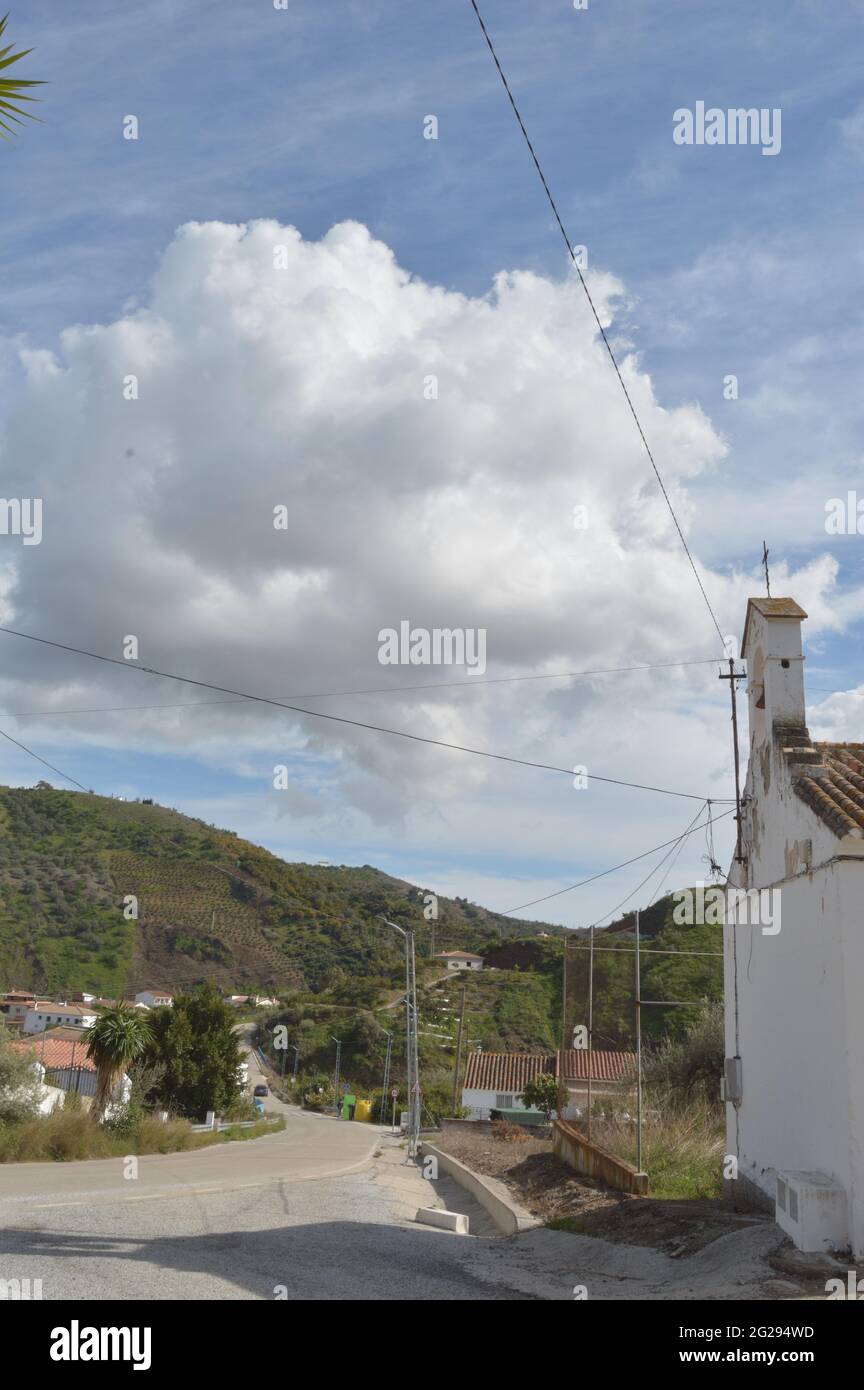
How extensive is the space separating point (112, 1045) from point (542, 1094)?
18.1 m

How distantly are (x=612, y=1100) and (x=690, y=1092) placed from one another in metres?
3.19

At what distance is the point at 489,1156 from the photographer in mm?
24156

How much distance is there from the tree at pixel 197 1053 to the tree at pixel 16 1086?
15.9m

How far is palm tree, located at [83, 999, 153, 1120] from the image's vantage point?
27.8 m

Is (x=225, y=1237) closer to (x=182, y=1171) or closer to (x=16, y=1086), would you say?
(x=182, y=1171)

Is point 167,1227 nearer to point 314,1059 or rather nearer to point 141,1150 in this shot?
point 141,1150

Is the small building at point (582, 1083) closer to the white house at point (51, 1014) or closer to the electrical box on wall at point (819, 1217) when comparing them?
the electrical box on wall at point (819, 1217)

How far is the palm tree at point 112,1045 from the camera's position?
27781 mm

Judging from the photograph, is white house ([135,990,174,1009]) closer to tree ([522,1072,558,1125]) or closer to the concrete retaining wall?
tree ([522,1072,558,1125])

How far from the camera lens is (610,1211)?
13.4m

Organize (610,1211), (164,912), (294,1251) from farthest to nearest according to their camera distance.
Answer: (164,912)
(610,1211)
(294,1251)

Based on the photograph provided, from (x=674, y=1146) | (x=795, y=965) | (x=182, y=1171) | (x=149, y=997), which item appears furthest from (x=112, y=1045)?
(x=149, y=997)

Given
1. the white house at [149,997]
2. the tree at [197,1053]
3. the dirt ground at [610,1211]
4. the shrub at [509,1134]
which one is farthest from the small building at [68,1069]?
the white house at [149,997]
